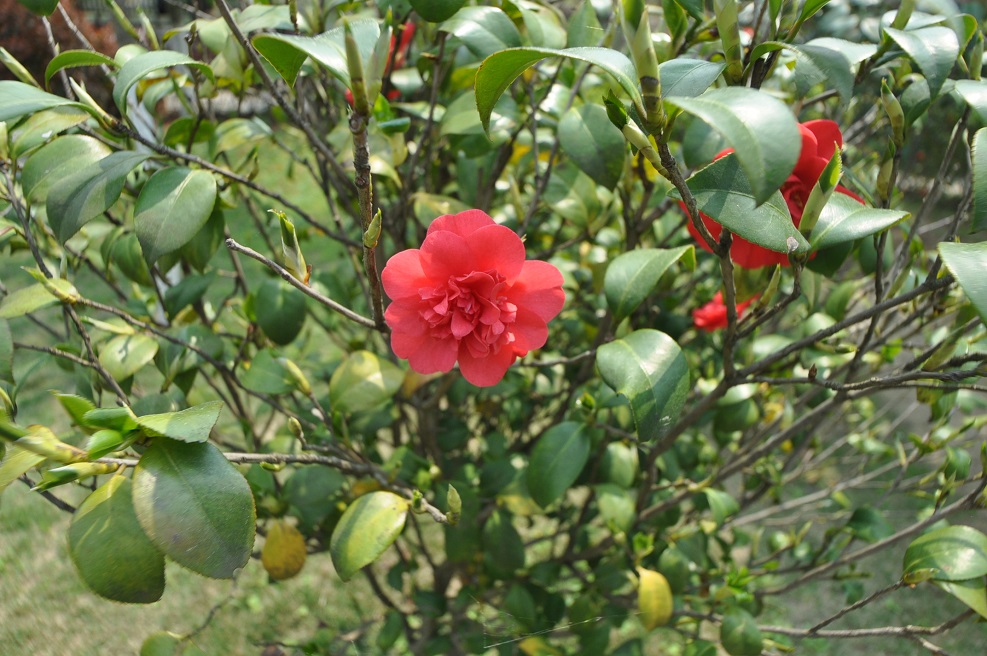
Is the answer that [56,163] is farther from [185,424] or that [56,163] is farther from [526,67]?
[526,67]

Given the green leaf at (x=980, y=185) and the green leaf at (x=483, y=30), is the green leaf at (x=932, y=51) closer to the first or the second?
the green leaf at (x=980, y=185)

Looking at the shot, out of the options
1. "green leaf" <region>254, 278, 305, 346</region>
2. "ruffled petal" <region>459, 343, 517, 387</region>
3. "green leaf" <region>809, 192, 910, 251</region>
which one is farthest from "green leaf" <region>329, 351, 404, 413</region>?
"green leaf" <region>809, 192, 910, 251</region>

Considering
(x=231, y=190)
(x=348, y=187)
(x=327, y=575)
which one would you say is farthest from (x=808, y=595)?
(x=231, y=190)

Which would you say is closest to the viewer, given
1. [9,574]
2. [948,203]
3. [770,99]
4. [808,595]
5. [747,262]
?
[770,99]

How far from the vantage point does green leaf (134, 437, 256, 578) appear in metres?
0.53

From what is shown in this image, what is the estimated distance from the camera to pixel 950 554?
0.85m

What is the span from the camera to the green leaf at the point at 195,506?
20.7 inches

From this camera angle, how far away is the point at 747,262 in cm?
77

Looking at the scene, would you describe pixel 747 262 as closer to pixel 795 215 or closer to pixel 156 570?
pixel 795 215

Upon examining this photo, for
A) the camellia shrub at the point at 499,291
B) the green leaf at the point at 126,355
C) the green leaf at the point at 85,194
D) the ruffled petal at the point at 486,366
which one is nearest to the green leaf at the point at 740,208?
the camellia shrub at the point at 499,291

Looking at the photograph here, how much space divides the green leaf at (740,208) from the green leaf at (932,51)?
0.19 m

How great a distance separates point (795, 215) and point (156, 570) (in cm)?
76

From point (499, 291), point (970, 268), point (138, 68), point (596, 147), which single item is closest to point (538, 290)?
point (499, 291)

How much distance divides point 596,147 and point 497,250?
28cm
